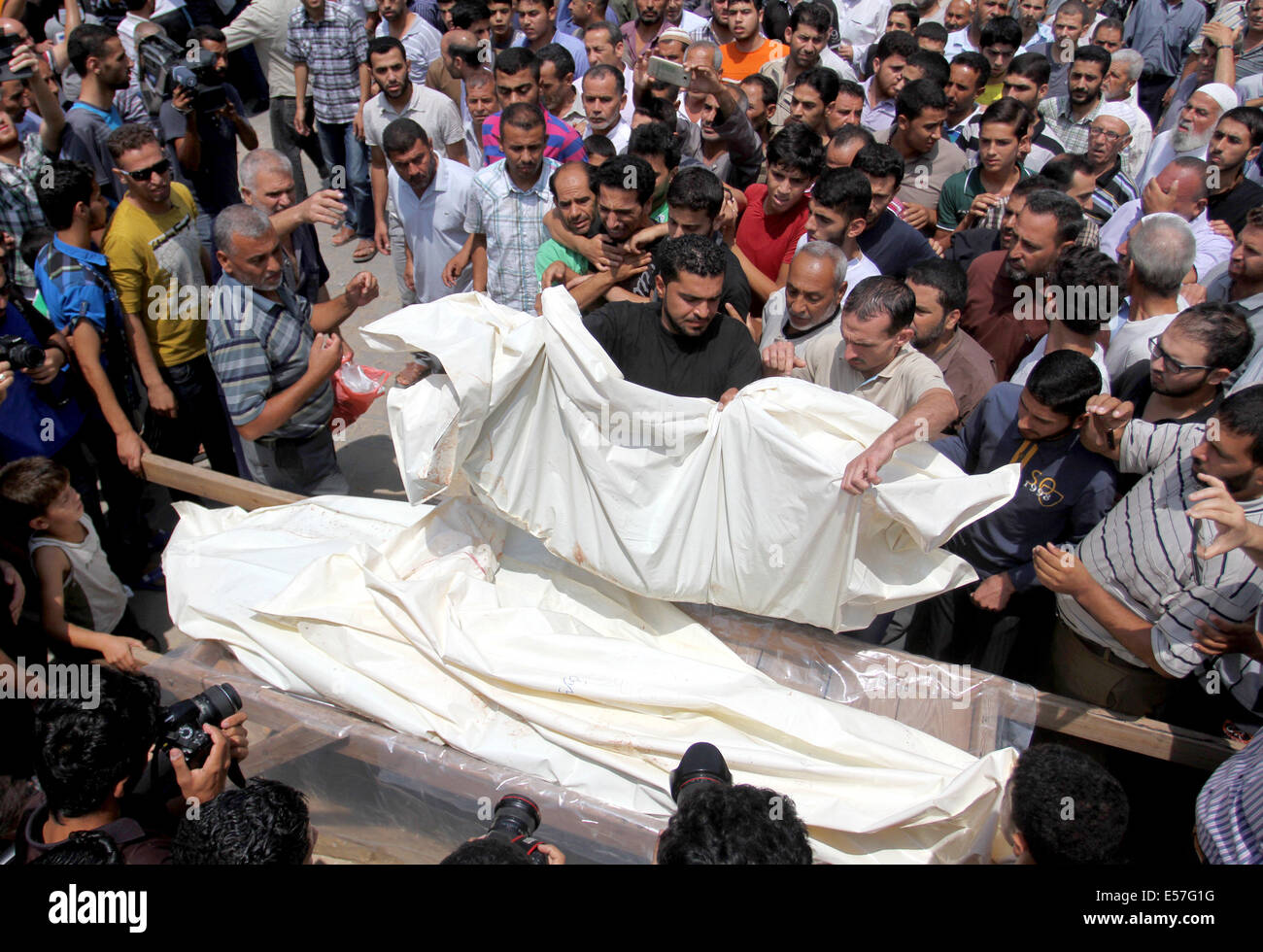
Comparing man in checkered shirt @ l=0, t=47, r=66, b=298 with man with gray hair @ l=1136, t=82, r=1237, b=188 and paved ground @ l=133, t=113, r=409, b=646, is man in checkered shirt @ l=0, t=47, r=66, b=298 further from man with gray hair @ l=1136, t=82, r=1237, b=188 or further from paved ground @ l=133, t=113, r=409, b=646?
man with gray hair @ l=1136, t=82, r=1237, b=188

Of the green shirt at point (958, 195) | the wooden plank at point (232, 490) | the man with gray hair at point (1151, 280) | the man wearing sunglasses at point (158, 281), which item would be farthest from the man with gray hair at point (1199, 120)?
the man wearing sunglasses at point (158, 281)

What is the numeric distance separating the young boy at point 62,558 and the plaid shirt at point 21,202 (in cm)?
205

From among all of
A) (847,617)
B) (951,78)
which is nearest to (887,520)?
(847,617)

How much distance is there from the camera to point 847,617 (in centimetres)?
296

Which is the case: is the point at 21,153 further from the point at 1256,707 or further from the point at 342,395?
the point at 1256,707

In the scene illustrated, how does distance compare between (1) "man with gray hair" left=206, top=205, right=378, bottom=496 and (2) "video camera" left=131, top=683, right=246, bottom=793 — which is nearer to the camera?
(2) "video camera" left=131, top=683, right=246, bottom=793

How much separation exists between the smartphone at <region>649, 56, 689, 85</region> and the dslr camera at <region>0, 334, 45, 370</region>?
3535mm

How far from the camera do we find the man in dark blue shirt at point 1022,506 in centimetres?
307

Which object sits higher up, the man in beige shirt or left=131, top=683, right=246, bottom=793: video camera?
the man in beige shirt

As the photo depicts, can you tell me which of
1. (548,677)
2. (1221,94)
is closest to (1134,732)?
(548,677)

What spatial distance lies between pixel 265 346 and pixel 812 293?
7.45 ft

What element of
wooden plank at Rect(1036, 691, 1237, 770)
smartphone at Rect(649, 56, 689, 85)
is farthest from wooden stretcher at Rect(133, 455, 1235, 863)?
smartphone at Rect(649, 56, 689, 85)

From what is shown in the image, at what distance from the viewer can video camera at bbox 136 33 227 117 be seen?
5.87 m

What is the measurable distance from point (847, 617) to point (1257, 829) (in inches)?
47.3
